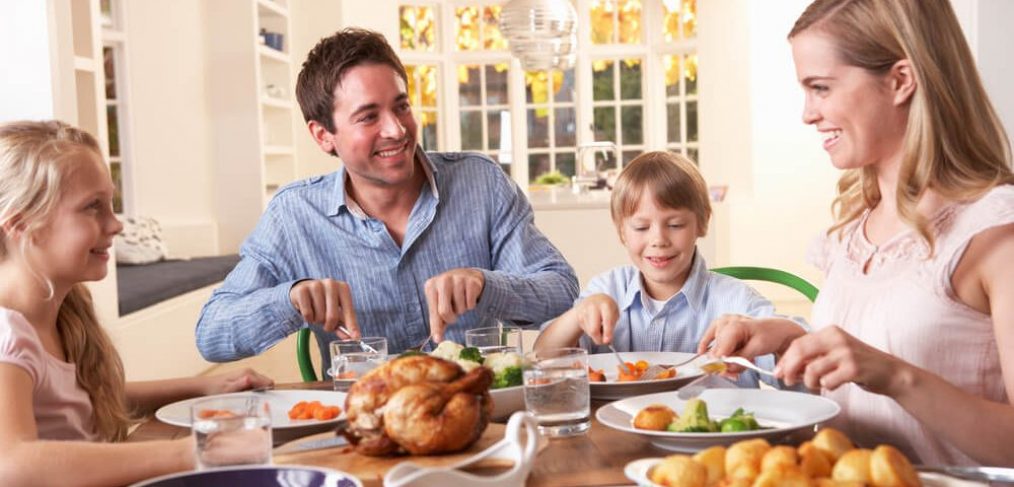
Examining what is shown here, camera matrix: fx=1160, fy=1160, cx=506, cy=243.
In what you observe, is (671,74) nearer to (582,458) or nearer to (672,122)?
(672,122)

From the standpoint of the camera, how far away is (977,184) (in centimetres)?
159

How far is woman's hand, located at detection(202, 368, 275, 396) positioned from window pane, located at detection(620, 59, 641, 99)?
383 inches

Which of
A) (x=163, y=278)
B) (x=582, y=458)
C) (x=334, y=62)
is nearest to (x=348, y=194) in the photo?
(x=334, y=62)

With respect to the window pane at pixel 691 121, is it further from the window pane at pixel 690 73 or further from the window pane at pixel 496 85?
the window pane at pixel 496 85

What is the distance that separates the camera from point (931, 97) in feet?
5.20

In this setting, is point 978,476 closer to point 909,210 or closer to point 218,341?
point 909,210

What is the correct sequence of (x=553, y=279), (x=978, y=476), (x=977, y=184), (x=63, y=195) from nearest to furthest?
(x=978, y=476) → (x=977, y=184) → (x=63, y=195) → (x=553, y=279)

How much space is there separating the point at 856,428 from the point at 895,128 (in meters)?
0.44

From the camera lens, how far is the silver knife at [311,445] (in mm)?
1394

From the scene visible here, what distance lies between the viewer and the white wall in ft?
23.8

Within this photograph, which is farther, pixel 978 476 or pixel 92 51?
pixel 92 51

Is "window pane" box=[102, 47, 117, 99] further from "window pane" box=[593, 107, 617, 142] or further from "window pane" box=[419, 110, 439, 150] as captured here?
"window pane" box=[593, 107, 617, 142]

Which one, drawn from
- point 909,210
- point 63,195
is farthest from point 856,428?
point 63,195

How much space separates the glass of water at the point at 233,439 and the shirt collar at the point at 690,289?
136cm
